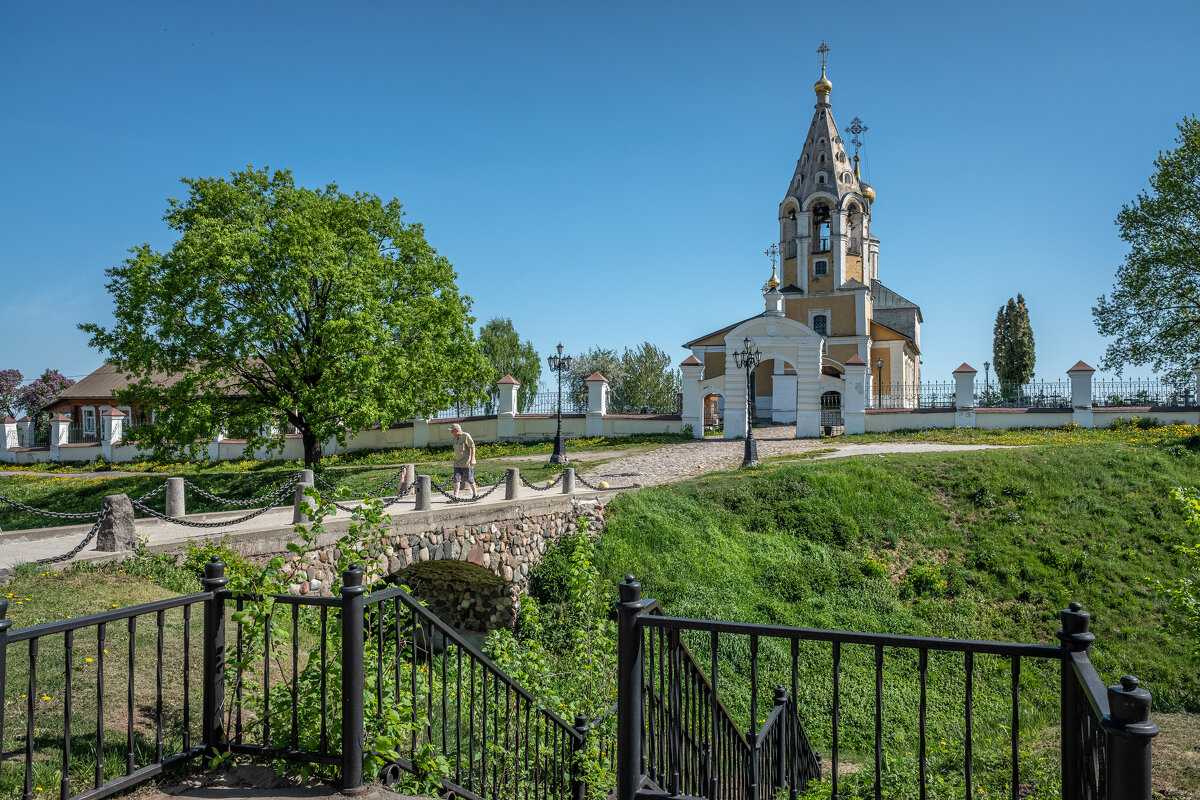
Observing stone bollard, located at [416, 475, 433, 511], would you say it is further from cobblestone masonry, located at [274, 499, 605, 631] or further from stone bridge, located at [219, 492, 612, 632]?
cobblestone masonry, located at [274, 499, 605, 631]

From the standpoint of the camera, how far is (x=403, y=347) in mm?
21906

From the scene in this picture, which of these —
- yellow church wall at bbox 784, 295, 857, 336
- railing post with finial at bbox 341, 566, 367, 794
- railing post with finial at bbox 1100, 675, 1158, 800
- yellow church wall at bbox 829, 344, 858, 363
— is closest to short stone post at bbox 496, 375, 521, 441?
yellow church wall at bbox 784, 295, 857, 336

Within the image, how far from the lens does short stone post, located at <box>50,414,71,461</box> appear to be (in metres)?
32.3

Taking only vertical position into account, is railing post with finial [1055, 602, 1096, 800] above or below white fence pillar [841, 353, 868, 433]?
below

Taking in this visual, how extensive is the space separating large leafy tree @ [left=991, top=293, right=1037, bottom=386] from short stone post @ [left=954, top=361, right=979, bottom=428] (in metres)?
21.5

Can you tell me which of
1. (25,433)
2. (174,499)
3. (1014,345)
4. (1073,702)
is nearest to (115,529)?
(174,499)

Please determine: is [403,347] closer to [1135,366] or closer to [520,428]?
[520,428]

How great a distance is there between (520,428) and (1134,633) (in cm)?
1942

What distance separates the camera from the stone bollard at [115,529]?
8.45 m

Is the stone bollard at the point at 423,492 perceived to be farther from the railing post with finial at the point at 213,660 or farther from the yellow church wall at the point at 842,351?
the yellow church wall at the point at 842,351

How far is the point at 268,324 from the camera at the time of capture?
19750mm

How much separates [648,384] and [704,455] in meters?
23.3

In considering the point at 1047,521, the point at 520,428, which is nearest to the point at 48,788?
the point at 1047,521

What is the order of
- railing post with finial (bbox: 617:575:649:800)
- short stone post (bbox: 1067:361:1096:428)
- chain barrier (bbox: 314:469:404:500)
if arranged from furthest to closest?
short stone post (bbox: 1067:361:1096:428) < chain barrier (bbox: 314:469:404:500) < railing post with finial (bbox: 617:575:649:800)
